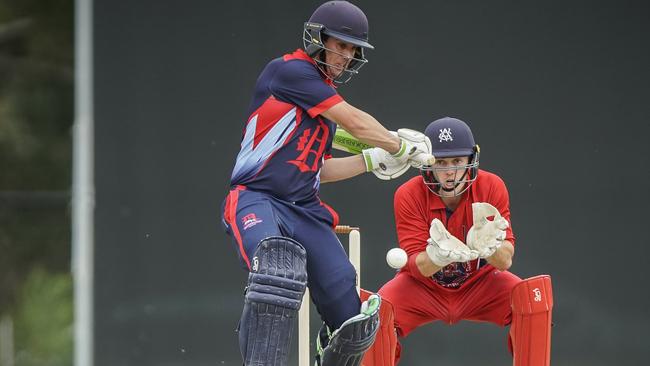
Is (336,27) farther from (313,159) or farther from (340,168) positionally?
(340,168)

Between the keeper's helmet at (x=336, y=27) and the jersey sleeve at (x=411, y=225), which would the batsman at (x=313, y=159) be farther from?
the jersey sleeve at (x=411, y=225)

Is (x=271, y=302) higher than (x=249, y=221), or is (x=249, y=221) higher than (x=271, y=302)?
(x=249, y=221)

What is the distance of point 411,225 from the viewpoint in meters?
4.70

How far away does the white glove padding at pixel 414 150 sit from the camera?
4078mm

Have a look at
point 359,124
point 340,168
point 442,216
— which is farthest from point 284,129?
point 442,216

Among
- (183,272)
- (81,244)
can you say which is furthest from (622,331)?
(81,244)

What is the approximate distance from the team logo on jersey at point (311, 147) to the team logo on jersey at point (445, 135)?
2.21ft

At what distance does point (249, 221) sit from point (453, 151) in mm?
1088

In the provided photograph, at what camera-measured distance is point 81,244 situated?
5.89 m

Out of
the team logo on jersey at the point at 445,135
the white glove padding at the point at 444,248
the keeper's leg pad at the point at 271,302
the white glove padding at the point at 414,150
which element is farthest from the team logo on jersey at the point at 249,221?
the team logo on jersey at the point at 445,135

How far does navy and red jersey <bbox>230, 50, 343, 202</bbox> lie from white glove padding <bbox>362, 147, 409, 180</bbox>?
1.03ft

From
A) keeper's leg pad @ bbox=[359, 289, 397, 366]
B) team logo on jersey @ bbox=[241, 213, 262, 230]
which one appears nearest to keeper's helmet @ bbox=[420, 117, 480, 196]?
keeper's leg pad @ bbox=[359, 289, 397, 366]

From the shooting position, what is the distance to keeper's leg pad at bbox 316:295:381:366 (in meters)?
3.92

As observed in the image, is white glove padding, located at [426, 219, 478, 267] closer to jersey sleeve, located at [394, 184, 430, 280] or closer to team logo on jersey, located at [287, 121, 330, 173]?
jersey sleeve, located at [394, 184, 430, 280]
